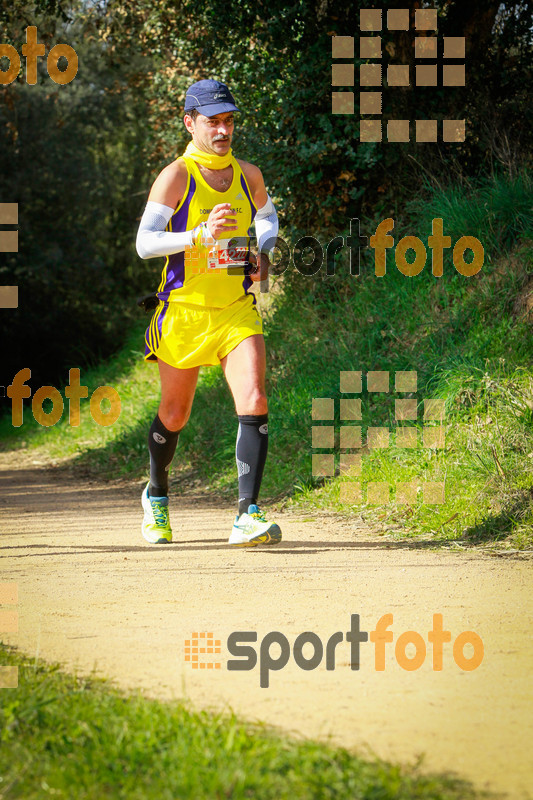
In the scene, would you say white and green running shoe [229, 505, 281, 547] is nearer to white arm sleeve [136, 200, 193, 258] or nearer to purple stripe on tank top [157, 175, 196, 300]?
purple stripe on tank top [157, 175, 196, 300]

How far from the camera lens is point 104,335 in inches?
683

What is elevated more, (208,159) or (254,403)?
(208,159)

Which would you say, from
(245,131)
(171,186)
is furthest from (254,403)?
(245,131)

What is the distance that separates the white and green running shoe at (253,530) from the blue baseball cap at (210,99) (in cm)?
220

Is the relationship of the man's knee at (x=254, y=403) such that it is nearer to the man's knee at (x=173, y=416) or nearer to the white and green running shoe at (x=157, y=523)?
the man's knee at (x=173, y=416)

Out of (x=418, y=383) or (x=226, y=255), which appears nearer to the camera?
(x=226, y=255)

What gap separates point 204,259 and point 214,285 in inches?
6.1

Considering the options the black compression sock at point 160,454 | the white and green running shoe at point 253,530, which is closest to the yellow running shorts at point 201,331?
the black compression sock at point 160,454

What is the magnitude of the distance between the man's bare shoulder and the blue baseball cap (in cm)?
35

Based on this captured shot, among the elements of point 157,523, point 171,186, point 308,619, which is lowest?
point 157,523

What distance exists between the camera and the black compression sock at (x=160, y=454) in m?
6.04

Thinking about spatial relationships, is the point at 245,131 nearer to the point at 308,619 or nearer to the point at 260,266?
the point at 260,266

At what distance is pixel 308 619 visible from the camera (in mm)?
3963

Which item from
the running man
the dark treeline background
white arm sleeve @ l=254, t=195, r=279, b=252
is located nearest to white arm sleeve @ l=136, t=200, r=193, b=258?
the running man
